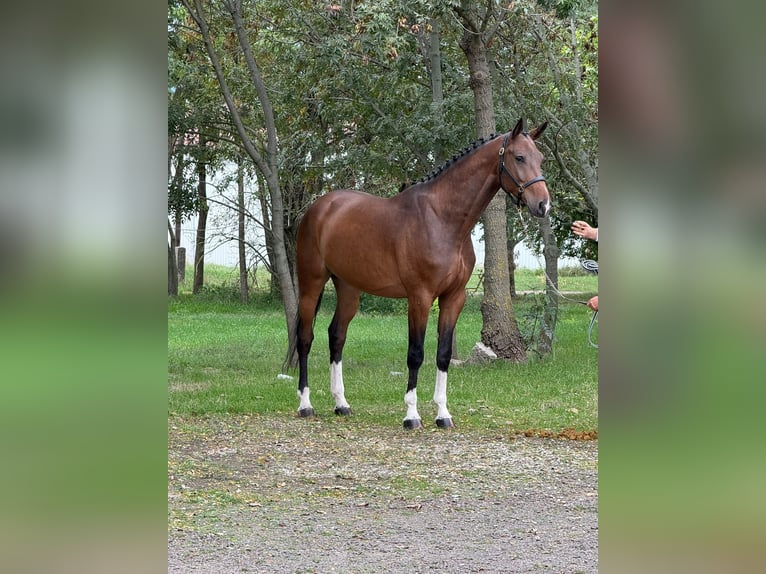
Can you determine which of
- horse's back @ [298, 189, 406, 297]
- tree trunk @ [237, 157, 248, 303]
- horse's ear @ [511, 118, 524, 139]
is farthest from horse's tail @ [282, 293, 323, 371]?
tree trunk @ [237, 157, 248, 303]

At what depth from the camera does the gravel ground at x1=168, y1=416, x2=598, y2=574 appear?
3883 mm

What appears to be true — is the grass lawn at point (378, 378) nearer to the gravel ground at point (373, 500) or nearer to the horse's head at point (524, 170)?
the gravel ground at point (373, 500)

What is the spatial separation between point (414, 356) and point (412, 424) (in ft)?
1.66

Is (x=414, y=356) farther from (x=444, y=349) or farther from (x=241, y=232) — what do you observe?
(x=241, y=232)

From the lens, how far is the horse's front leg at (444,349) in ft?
22.2

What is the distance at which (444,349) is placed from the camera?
6781 millimetres

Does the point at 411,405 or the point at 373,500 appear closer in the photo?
the point at 373,500

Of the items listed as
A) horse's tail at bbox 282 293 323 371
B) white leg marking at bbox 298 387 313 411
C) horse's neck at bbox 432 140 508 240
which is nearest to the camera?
horse's neck at bbox 432 140 508 240

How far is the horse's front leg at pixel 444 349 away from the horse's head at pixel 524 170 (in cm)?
95

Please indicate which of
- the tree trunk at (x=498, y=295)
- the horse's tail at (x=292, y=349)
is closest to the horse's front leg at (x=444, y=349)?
the horse's tail at (x=292, y=349)

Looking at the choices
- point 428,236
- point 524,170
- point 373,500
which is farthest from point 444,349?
point 373,500

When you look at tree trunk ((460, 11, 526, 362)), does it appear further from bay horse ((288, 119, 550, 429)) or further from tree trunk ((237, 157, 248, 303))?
tree trunk ((237, 157, 248, 303))
